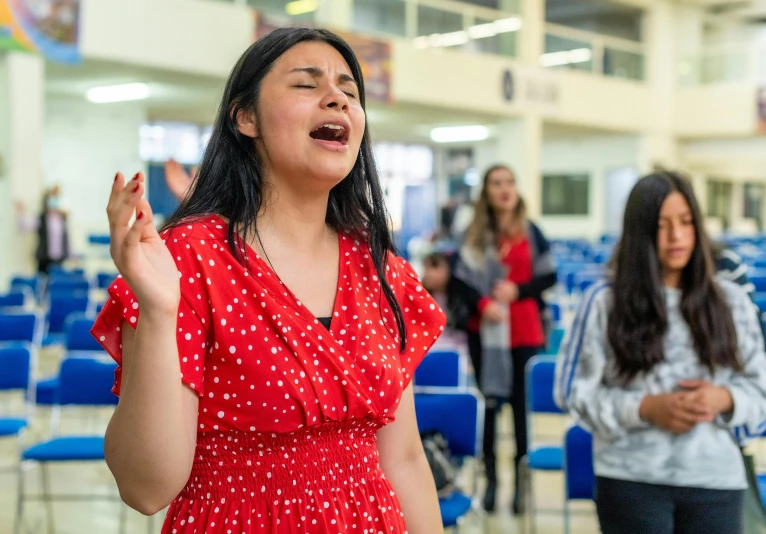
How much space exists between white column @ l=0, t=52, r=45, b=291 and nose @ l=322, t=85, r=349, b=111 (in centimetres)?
1045

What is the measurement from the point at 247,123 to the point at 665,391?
4.55 feet

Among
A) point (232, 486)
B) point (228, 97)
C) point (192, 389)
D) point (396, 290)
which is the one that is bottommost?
point (232, 486)

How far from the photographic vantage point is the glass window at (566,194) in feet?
75.3

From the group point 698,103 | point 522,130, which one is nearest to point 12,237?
point 522,130

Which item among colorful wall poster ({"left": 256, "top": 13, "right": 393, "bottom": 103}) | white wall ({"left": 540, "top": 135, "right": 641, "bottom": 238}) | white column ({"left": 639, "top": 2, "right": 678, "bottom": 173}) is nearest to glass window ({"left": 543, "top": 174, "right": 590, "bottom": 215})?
white wall ({"left": 540, "top": 135, "right": 641, "bottom": 238})

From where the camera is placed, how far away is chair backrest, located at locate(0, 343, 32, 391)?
4.73 meters

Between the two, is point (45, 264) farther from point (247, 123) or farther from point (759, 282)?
point (247, 123)

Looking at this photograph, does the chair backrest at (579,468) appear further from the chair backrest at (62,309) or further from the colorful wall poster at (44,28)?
the colorful wall poster at (44,28)

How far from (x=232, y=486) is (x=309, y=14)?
1350cm

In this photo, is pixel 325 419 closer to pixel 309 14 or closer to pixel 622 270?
pixel 622 270

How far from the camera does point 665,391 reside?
2322 millimetres

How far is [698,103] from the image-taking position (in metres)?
21.6

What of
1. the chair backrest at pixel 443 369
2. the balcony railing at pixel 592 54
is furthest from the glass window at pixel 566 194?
the chair backrest at pixel 443 369

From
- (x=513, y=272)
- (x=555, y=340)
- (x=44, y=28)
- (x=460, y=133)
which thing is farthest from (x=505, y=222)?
(x=460, y=133)
